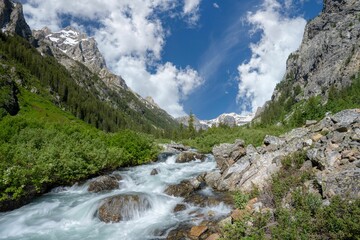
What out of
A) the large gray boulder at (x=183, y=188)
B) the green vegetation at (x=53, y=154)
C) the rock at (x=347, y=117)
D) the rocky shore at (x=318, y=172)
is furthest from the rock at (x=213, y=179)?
the green vegetation at (x=53, y=154)

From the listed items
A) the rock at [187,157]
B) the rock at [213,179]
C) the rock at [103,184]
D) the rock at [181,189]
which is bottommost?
the rock at [181,189]

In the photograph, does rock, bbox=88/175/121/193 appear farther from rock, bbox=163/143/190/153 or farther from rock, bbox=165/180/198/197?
rock, bbox=163/143/190/153

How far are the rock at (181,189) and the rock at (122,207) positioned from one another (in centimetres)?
443

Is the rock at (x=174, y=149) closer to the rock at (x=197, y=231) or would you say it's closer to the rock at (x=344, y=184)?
the rock at (x=197, y=231)

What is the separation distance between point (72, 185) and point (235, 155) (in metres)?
20.3

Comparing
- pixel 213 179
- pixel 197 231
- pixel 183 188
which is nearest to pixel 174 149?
pixel 213 179

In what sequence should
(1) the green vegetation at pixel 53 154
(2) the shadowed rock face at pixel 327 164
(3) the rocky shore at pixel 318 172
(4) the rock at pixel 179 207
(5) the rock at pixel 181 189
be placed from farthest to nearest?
1. (5) the rock at pixel 181 189
2. (1) the green vegetation at pixel 53 154
3. (4) the rock at pixel 179 207
4. (3) the rocky shore at pixel 318 172
5. (2) the shadowed rock face at pixel 327 164

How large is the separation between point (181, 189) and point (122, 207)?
25.8ft

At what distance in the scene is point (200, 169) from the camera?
1702 inches

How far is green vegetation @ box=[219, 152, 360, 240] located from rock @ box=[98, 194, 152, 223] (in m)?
10.4

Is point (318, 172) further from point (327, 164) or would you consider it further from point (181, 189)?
point (181, 189)

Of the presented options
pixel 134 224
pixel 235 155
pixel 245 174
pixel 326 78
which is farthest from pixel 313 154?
pixel 326 78

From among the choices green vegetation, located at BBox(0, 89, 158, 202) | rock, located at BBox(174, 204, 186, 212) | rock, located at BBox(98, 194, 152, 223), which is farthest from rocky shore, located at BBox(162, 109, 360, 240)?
green vegetation, located at BBox(0, 89, 158, 202)

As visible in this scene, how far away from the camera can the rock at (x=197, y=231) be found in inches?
695
